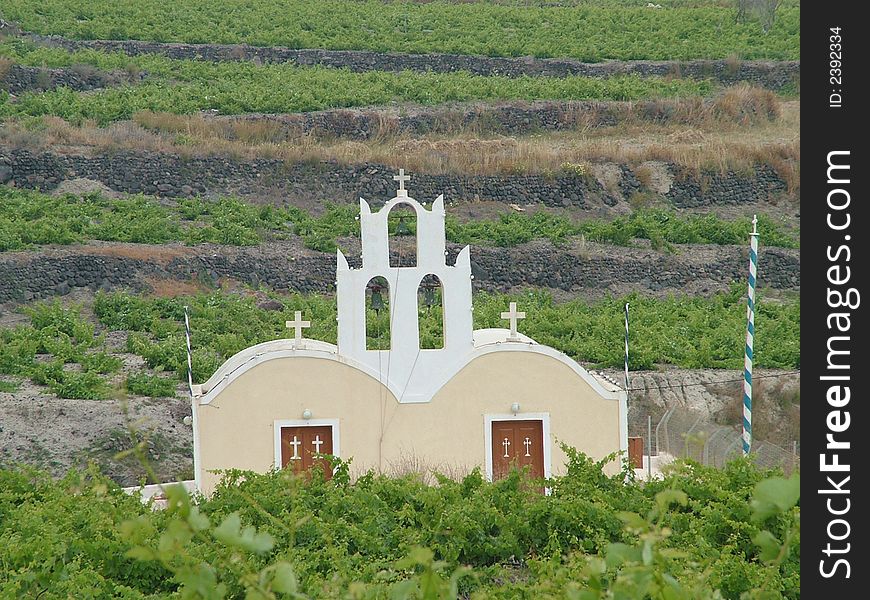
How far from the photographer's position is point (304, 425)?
14.6m

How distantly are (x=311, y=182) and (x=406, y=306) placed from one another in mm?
22506

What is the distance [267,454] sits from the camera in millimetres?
14492

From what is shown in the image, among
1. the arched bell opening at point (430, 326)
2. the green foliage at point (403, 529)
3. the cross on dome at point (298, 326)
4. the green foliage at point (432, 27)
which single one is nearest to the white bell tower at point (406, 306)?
the cross on dome at point (298, 326)

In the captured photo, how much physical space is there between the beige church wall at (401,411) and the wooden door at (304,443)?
5.8 inches

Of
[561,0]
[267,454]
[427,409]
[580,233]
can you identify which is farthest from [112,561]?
[561,0]

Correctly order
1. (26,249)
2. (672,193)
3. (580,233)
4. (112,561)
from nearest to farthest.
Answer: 1. (112,561)
2. (26,249)
3. (580,233)
4. (672,193)

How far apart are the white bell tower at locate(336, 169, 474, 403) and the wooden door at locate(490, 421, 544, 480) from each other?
0.97m

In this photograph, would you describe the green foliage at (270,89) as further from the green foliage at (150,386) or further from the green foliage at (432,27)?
the green foliage at (150,386)

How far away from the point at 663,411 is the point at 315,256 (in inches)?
472

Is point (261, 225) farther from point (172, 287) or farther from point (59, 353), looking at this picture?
point (59, 353)

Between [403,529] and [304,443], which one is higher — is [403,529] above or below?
below

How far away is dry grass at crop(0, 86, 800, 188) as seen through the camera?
37375 millimetres

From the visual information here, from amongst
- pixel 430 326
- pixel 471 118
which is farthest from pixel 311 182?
pixel 430 326
